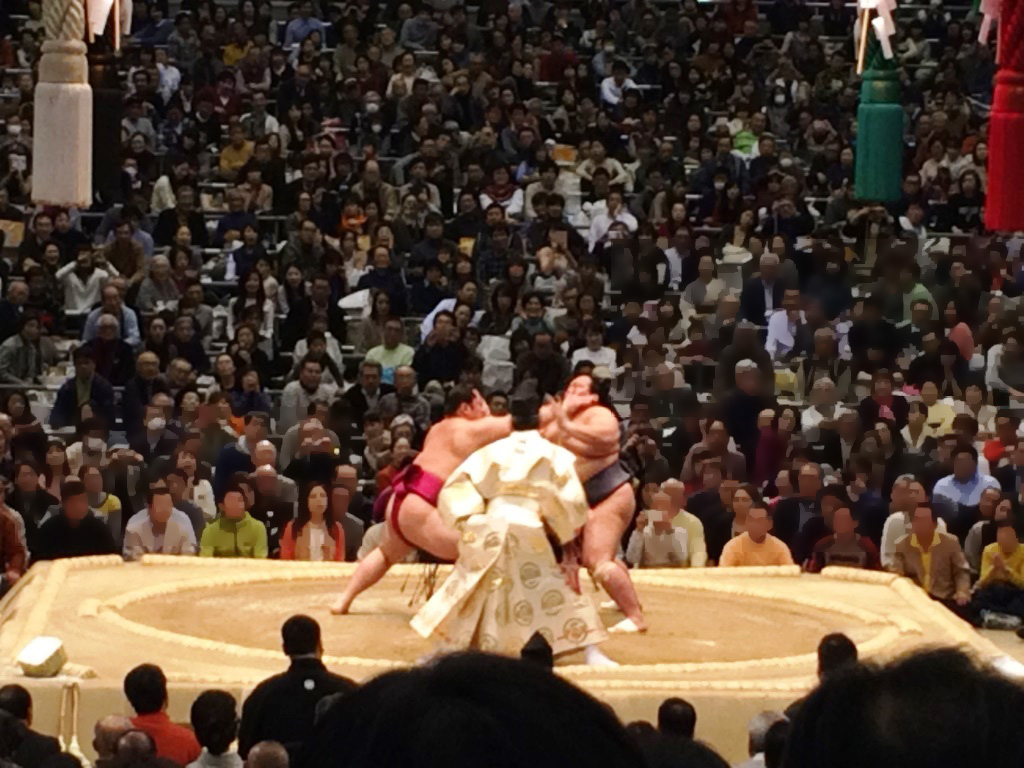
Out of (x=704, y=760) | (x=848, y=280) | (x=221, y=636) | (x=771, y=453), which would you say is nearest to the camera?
(x=704, y=760)

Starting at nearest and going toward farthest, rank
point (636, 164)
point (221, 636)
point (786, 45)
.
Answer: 1. point (221, 636)
2. point (636, 164)
3. point (786, 45)

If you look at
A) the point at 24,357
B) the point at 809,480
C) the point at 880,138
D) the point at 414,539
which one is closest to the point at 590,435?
the point at 414,539

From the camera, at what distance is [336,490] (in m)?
8.22

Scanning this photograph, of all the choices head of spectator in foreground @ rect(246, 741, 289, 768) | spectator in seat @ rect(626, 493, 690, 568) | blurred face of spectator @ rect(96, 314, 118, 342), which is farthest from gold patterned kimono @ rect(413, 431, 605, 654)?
blurred face of spectator @ rect(96, 314, 118, 342)

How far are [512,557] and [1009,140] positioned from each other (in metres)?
2.45

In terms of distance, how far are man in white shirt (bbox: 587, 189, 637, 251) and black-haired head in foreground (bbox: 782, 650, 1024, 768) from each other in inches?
413

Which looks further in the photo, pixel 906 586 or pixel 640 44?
pixel 640 44

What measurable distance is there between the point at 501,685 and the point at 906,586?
21.9 feet

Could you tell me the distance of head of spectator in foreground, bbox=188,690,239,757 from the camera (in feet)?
14.6

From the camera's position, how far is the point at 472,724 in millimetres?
1277

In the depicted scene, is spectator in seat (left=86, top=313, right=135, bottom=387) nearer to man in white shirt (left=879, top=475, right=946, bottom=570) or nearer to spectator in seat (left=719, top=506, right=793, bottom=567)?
spectator in seat (left=719, top=506, right=793, bottom=567)

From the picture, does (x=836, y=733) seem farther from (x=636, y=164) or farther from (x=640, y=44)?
(x=640, y=44)

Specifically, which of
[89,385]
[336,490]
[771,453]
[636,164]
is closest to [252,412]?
[89,385]

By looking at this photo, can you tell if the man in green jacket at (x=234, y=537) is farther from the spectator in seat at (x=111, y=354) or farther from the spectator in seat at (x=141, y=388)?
the spectator in seat at (x=111, y=354)
